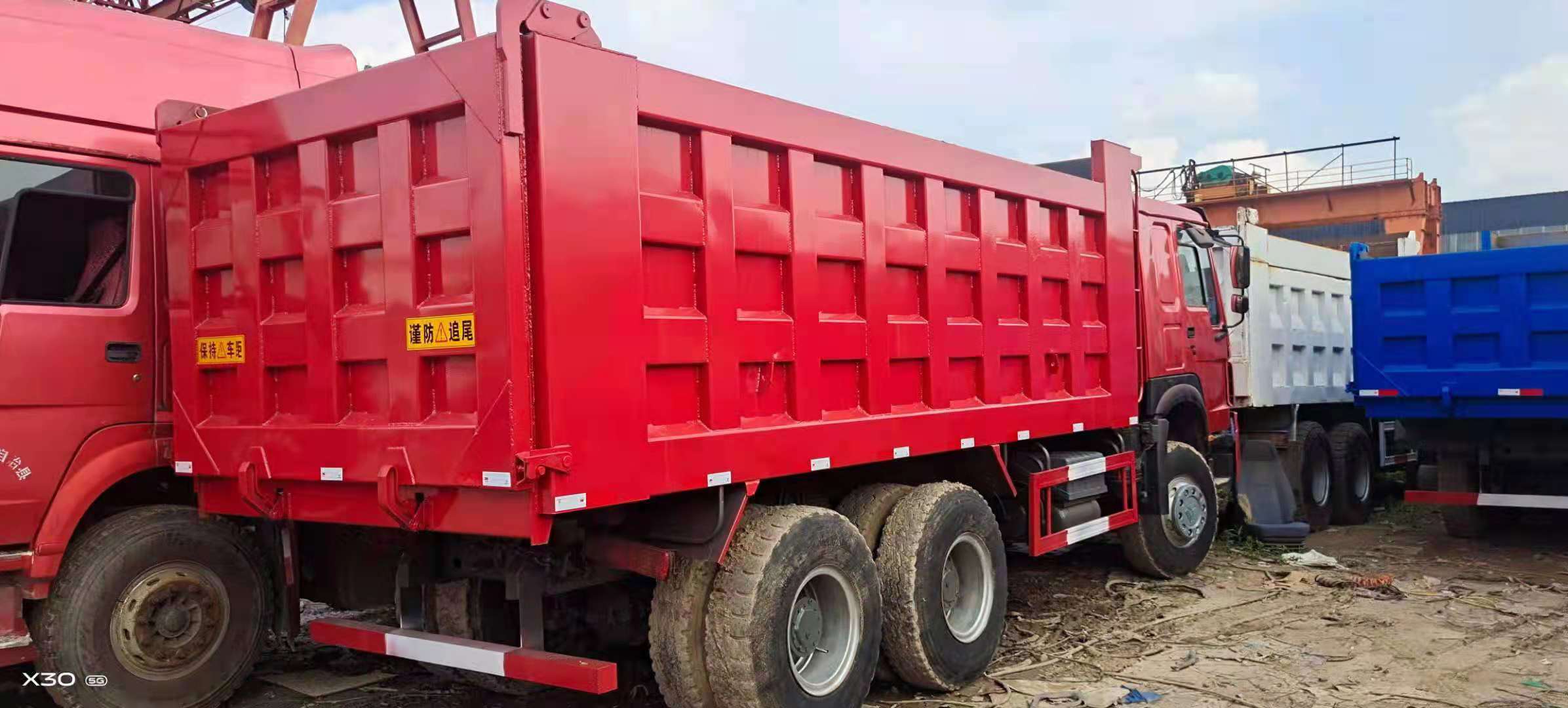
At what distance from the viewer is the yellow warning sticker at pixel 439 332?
385cm

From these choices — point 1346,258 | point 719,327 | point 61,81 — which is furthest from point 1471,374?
point 61,81

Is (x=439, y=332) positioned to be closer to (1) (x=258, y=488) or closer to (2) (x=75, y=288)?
(1) (x=258, y=488)

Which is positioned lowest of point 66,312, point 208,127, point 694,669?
point 694,669

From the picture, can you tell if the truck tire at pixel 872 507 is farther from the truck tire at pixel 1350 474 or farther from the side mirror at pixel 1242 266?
the truck tire at pixel 1350 474

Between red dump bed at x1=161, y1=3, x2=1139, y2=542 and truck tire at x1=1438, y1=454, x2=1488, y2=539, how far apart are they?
19.2 feet

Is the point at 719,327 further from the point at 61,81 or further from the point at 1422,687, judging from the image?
the point at 1422,687

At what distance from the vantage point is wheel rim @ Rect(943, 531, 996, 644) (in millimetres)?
5781

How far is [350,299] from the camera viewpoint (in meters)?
4.33

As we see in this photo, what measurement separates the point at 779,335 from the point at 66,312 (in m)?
3.05

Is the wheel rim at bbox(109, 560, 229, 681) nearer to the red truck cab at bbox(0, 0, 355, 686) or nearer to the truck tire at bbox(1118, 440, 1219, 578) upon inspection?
the red truck cab at bbox(0, 0, 355, 686)

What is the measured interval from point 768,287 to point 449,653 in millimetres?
1891

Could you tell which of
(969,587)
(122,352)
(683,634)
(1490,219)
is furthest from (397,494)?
(1490,219)

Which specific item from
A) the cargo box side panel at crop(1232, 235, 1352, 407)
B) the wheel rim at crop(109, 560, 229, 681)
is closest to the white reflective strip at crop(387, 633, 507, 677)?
the wheel rim at crop(109, 560, 229, 681)

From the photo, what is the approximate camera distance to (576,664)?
408 cm
